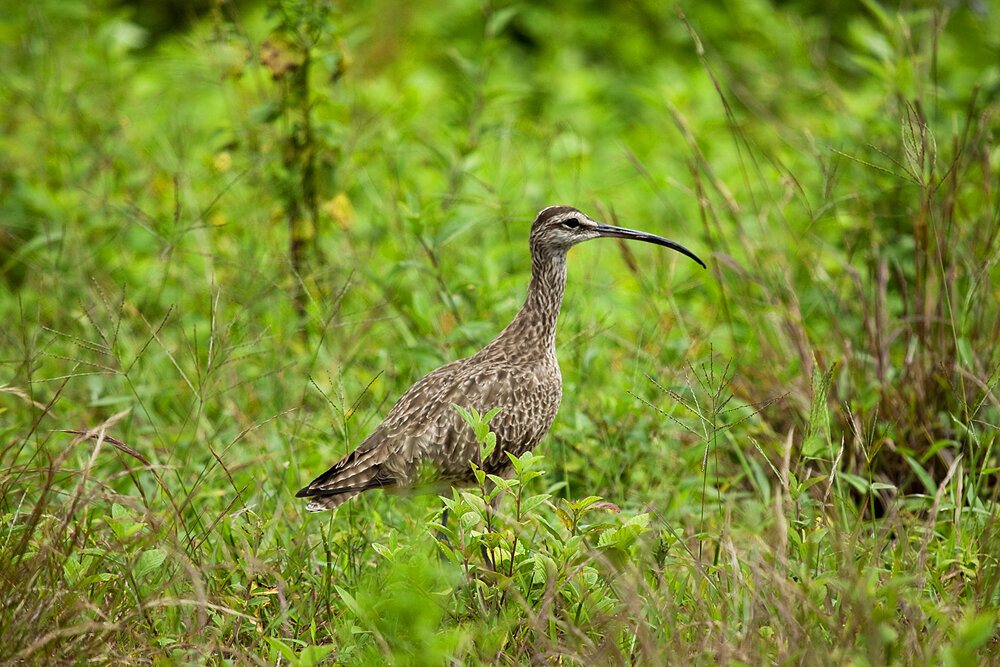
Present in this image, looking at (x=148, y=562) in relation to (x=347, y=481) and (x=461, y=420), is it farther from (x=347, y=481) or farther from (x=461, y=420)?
(x=461, y=420)

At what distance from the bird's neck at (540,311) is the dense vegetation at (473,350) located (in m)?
0.17

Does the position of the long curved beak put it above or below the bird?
above

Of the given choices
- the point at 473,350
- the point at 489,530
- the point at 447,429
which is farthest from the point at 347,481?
the point at 473,350

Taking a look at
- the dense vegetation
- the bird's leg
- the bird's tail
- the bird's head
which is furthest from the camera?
the bird's head

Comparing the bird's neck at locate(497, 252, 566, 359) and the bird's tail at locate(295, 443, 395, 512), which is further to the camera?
the bird's neck at locate(497, 252, 566, 359)

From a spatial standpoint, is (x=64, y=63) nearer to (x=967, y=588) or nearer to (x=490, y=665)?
(x=490, y=665)

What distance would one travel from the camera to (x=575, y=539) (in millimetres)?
3381

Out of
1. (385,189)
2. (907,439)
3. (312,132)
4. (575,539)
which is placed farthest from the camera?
(385,189)

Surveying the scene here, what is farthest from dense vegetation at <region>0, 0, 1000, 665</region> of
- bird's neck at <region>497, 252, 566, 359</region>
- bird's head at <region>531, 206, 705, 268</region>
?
bird's head at <region>531, 206, 705, 268</region>

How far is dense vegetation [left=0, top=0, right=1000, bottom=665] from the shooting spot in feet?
10.8

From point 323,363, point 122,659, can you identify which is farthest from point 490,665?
point 323,363

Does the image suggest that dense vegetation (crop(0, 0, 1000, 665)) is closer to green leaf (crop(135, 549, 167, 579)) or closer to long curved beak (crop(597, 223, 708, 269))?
green leaf (crop(135, 549, 167, 579))

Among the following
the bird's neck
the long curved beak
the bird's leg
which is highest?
the long curved beak

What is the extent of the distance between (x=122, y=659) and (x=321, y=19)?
324cm
